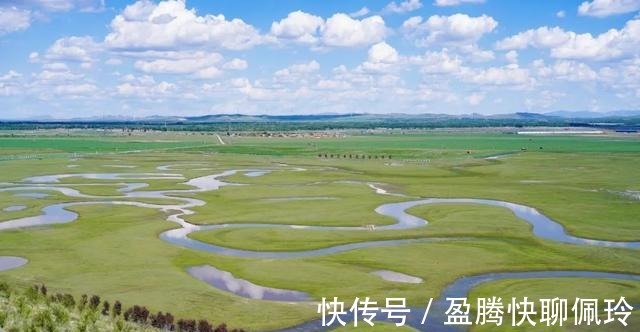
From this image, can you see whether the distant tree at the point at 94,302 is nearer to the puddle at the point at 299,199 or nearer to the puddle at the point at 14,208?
the puddle at the point at 14,208


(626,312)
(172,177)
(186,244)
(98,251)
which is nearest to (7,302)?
(98,251)

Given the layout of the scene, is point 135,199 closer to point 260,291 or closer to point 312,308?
point 260,291

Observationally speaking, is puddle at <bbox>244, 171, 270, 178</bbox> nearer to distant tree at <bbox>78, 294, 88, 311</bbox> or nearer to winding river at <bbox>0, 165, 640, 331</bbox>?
winding river at <bbox>0, 165, 640, 331</bbox>

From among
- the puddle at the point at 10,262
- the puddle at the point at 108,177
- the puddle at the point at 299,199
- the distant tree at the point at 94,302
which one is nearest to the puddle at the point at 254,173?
the puddle at the point at 108,177

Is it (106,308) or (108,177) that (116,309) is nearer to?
(106,308)

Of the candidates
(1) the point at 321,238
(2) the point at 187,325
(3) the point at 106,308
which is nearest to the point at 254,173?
(1) the point at 321,238
